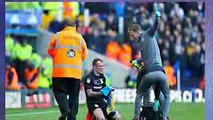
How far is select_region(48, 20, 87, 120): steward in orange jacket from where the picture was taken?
1190 cm

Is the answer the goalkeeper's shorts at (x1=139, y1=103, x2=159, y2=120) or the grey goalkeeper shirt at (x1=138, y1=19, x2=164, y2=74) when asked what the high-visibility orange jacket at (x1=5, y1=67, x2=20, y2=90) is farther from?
the grey goalkeeper shirt at (x1=138, y1=19, x2=164, y2=74)

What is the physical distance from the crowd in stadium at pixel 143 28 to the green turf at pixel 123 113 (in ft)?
14.4

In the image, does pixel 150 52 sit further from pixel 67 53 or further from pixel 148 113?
pixel 67 53

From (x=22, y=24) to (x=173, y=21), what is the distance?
5186mm

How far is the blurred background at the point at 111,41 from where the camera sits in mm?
22078

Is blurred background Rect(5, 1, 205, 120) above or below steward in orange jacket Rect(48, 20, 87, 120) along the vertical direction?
above

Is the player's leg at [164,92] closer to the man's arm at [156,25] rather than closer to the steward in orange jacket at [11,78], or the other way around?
the man's arm at [156,25]

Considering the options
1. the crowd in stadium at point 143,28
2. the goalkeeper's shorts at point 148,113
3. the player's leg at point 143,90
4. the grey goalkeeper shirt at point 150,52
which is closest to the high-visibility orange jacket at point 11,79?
the crowd in stadium at point 143,28

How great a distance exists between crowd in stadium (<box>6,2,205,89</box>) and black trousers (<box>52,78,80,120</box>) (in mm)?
10501

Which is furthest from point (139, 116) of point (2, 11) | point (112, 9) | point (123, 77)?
point (112, 9)

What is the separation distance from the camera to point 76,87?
12008 millimetres

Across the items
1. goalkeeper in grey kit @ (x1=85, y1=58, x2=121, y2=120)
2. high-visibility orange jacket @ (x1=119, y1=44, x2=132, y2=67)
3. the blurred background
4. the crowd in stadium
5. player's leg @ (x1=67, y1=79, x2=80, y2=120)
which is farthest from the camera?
high-visibility orange jacket @ (x1=119, y1=44, x2=132, y2=67)

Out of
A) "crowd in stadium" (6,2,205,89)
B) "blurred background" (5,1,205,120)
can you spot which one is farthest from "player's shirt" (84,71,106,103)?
"crowd in stadium" (6,2,205,89)

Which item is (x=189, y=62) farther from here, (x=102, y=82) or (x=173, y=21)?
(x=102, y=82)
